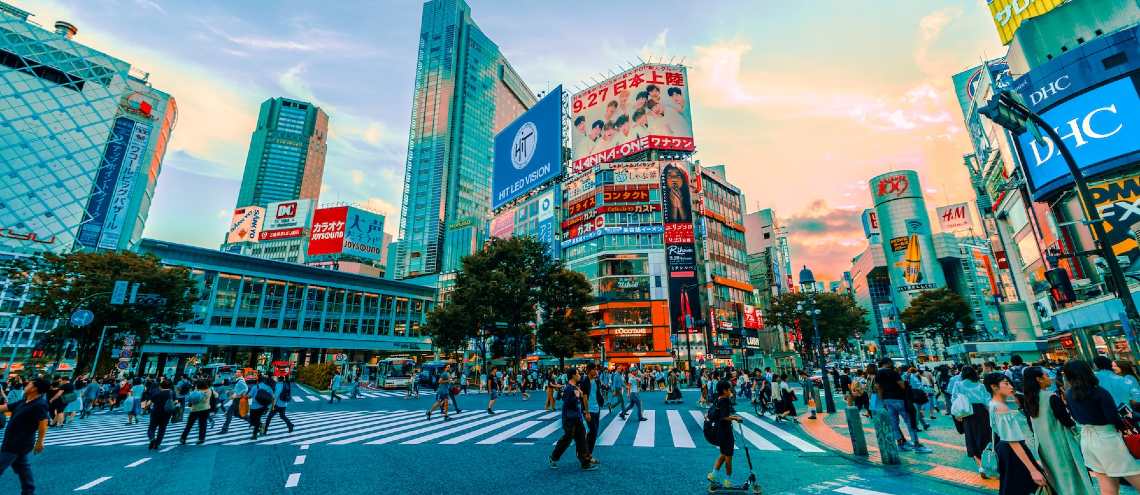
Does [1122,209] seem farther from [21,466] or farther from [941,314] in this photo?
[21,466]

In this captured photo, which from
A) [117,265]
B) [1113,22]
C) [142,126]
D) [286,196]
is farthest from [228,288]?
[286,196]

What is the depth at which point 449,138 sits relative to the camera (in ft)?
394

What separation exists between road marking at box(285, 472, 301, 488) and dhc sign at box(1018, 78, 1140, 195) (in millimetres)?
34104

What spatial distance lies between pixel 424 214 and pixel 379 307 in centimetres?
4966

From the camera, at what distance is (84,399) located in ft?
62.3

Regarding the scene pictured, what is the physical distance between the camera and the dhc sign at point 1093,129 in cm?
2469

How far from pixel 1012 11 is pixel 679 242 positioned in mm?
34126

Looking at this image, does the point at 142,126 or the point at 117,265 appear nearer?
the point at 117,265

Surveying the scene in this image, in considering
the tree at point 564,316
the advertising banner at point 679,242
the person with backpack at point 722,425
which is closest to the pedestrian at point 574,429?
the person with backpack at point 722,425

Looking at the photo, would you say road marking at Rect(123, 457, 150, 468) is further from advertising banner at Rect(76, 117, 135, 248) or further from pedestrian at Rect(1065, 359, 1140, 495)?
advertising banner at Rect(76, 117, 135, 248)

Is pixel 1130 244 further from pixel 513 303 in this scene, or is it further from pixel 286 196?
pixel 286 196

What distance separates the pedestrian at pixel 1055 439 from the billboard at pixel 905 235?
93.5 metres

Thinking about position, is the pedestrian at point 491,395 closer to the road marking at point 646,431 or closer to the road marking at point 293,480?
the road marking at point 646,431

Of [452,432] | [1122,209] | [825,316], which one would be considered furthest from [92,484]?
[825,316]
